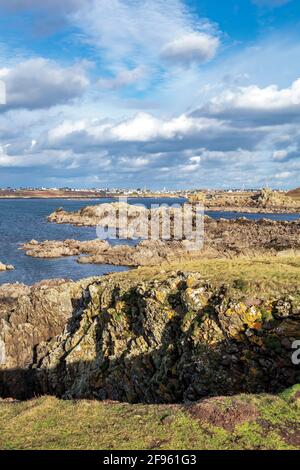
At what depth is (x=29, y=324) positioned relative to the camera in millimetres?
29859

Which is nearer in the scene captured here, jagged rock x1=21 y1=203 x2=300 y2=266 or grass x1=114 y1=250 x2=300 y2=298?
grass x1=114 y1=250 x2=300 y2=298

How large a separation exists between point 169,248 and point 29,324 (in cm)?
5160

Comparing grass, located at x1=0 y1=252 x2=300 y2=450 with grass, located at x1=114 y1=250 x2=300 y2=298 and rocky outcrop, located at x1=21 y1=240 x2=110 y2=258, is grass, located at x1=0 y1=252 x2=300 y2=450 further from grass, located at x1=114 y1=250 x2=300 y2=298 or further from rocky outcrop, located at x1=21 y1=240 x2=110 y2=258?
rocky outcrop, located at x1=21 y1=240 x2=110 y2=258

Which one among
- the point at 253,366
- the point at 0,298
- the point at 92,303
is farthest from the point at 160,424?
the point at 0,298

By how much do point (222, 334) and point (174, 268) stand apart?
368 inches

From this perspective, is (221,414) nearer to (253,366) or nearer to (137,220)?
(253,366)

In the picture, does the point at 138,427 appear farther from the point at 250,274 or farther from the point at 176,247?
the point at 176,247

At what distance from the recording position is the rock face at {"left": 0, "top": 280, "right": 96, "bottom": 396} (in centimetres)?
2848

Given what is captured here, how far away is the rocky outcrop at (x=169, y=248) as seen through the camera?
2928 inches

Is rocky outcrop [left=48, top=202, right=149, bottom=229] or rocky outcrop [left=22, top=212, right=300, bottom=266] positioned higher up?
rocky outcrop [left=48, top=202, right=149, bottom=229]

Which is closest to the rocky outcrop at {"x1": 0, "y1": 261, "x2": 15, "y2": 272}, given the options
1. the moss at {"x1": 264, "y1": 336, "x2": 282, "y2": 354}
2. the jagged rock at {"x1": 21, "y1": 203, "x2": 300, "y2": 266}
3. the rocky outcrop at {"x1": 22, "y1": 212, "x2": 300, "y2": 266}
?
the rocky outcrop at {"x1": 22, "y1": 212, "x2": 300, "y2": 266}

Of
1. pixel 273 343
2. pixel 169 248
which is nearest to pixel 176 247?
pixel 169 248

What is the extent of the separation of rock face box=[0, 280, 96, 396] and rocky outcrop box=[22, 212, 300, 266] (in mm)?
40853
